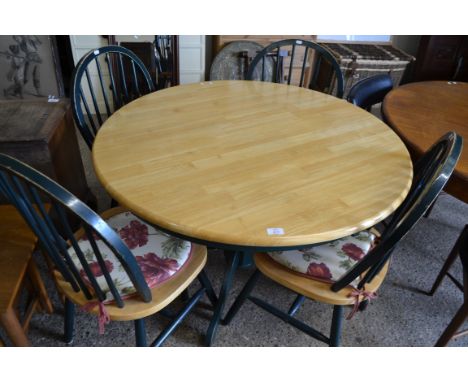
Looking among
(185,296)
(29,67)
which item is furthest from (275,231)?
(29,67)

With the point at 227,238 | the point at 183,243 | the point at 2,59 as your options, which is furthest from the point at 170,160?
the point at 2,59

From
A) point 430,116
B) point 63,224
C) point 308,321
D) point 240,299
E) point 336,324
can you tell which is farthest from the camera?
point 430,116

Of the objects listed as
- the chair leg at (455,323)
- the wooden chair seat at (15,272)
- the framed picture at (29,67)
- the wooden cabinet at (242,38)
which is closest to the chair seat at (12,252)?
the wooden chair seat at (15,272)

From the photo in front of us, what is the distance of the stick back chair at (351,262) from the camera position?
37.9 inches

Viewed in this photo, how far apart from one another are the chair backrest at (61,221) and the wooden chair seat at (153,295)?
2cm

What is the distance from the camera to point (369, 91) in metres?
1.95

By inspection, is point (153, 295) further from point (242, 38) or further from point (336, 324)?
point (242, 38)

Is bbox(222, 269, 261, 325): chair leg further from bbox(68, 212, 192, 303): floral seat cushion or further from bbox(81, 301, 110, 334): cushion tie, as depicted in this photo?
bbox(81, 301, 110, 334): cushion tie

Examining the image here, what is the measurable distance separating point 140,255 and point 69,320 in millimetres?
478

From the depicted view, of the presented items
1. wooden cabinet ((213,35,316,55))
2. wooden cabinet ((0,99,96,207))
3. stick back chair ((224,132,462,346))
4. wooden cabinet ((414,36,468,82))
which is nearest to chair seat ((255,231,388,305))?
stick back chair ((224,132,462,346))

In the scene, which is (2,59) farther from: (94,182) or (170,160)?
(170,160)

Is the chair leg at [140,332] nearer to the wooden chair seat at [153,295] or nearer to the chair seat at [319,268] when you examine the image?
the wooden chair seat at [153,295]

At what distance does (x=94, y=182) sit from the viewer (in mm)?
2377

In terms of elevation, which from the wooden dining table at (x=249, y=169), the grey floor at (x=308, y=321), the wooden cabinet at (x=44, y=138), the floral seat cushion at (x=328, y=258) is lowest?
the grey floor at (x=308, y=321)
